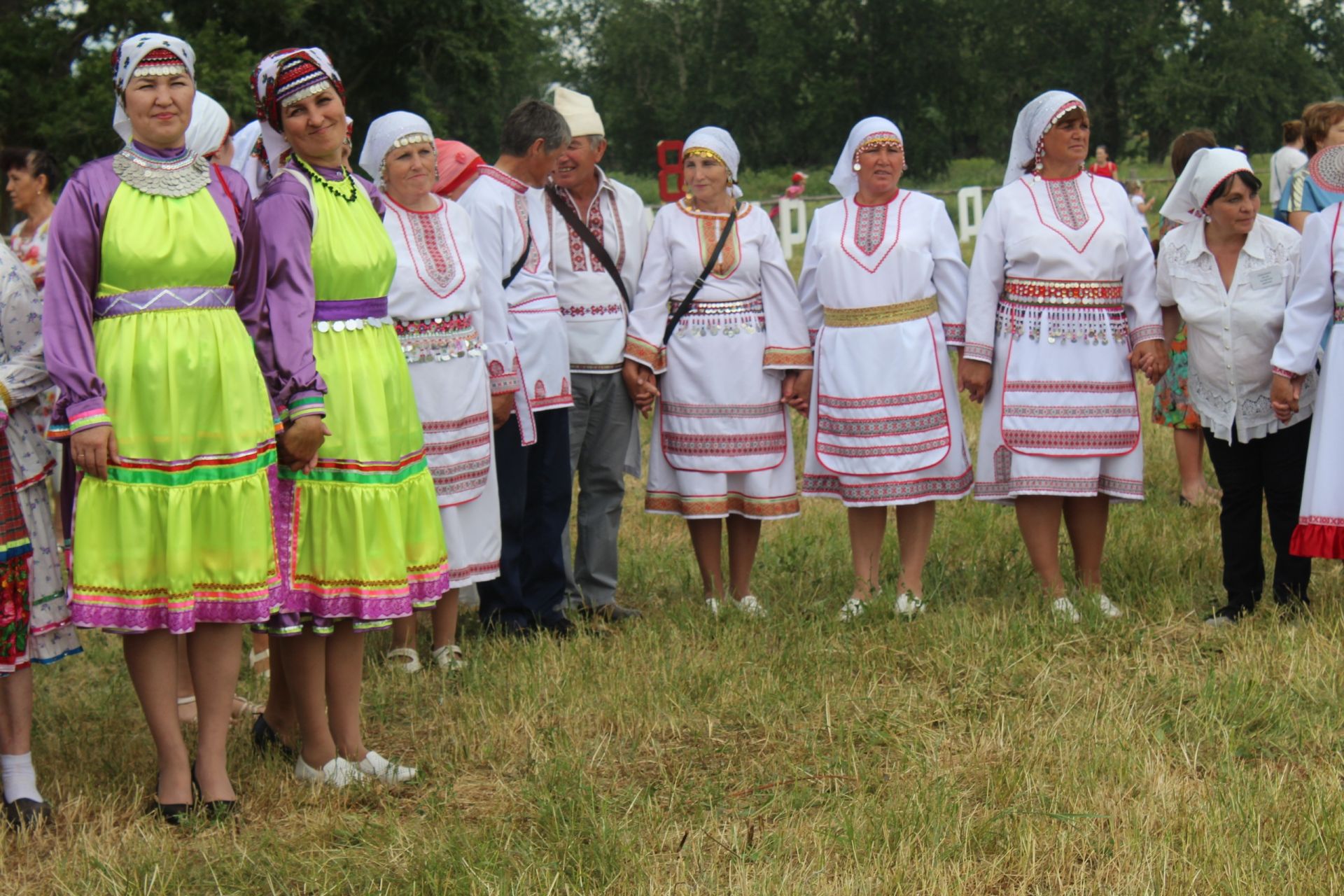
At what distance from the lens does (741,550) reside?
6.32 meters

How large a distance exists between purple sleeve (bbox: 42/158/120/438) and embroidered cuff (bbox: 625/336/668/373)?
2.66 meters

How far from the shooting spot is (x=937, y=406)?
19.4 ft

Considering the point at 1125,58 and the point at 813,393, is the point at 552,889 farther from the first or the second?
the point at 1125,58

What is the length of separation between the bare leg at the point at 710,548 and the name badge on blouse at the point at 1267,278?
2317 millimetres

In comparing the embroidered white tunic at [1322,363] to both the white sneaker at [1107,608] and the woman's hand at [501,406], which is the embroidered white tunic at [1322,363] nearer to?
the white sneaker at [1107,608]

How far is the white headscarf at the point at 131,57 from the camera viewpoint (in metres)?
3.87

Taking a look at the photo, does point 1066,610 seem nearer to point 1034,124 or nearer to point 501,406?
point 1034,124

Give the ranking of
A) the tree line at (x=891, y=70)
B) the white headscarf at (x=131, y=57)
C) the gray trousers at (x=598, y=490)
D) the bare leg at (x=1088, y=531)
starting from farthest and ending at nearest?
the tree line at (x=891, y=70), the gray trousers at (x=598, y=490), the bare leg at (x=1088, y=531), the white headscarf at (x=131, y=57)

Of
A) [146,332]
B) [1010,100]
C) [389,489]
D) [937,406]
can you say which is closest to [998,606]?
[937,406]

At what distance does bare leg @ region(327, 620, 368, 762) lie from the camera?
4320 mm

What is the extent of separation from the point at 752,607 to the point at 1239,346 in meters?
2.11

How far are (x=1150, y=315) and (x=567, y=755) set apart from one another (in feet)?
9.50

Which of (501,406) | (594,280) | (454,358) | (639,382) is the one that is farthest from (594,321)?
(454,358)

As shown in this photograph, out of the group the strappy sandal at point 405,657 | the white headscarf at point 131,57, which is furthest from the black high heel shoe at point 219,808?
the white headscarf at point 131,57
